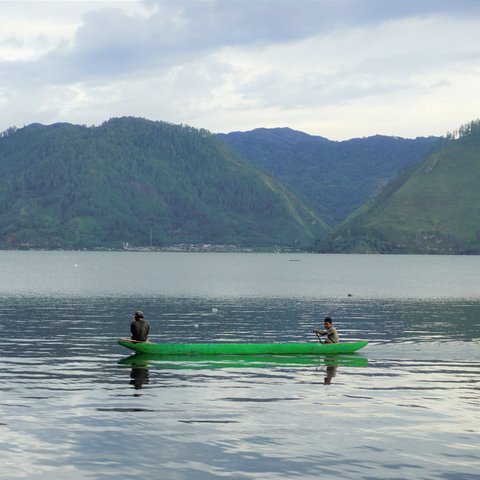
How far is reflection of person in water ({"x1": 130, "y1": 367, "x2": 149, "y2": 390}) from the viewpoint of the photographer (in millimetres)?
44312

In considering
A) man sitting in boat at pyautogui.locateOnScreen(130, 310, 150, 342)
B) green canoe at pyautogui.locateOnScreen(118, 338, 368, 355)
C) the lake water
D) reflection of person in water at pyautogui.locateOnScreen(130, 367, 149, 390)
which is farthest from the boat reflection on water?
man sitting in boat at pyautogui.locateOnScreen(130, 310, 150, 342)

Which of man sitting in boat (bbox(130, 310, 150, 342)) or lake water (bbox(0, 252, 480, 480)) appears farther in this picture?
man sitting in boat (bbox(130, 310, 150, 342))

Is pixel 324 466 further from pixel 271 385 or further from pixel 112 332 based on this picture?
pixel 112 332

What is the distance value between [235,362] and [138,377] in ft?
28.8

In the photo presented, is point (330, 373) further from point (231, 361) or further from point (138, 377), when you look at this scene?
point (138, 377)

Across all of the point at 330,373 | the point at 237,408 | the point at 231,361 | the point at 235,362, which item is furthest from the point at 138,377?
the point at 330,373

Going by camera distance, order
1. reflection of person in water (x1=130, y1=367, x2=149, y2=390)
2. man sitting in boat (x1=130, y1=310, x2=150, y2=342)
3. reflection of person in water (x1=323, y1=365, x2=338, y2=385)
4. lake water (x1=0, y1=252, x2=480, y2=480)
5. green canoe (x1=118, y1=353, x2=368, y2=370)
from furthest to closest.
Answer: man sitting in boat (x1=130, y1=310, x2=150, y2=342)
green canoe (x1=118, y1=353, x2=368, y2=370)
reflection of person in water (x1=323, y1=365, x2=338, y2=385)
reflection of person in water (x1=130, y1=367, x2=149, y2=390)
lake water (x1=0, y1=252, x2=480, y2=480)

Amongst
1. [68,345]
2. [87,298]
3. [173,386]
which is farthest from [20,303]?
[173,386]

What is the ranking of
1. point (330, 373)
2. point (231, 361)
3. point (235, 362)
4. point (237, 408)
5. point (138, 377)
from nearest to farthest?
point (237, 408) → point (138, 377) → point (330, 373) → point (235, 362) → point (231, 361)

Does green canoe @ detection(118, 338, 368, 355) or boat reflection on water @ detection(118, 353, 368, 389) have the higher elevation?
green canoe @ detection(118, 338, 368, 355)

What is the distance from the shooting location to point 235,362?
2115 inches

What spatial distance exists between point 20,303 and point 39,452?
85.6 meters

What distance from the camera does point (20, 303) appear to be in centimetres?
11181

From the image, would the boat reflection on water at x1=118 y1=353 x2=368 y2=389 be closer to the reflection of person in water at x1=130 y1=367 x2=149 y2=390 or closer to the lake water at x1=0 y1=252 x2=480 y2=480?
the reflection of person in water at x1=130 y1=367 x2=149 y2=390
